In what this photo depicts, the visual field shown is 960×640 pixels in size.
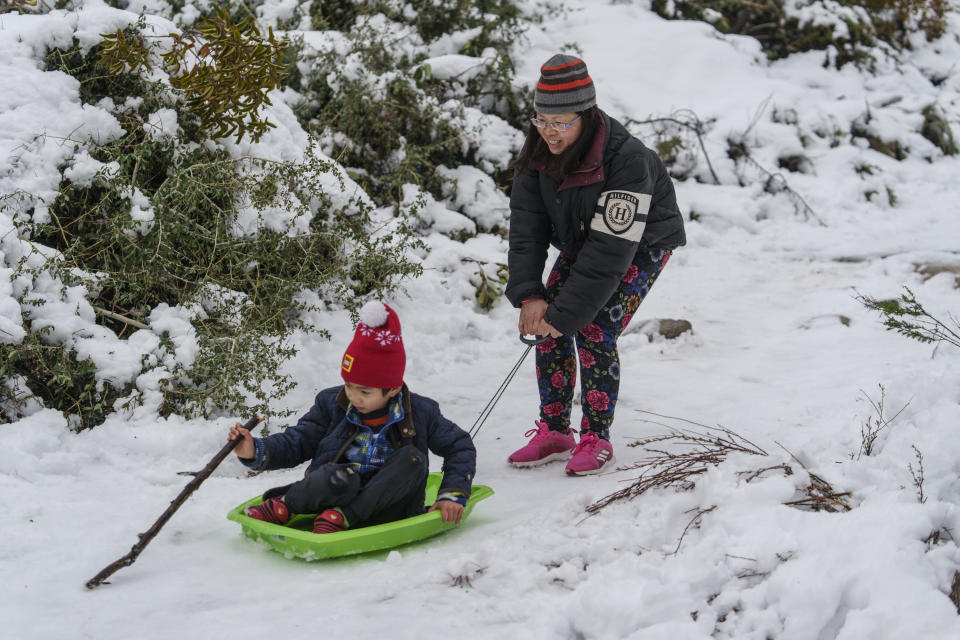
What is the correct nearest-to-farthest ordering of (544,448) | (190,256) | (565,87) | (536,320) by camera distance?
(565,87) < (536,320) < (544,448) < (190,256)

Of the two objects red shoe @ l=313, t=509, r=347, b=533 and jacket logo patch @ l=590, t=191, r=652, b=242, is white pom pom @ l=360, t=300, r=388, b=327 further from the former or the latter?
jacket logo patch @ l=590, t=191, r=652, b=242

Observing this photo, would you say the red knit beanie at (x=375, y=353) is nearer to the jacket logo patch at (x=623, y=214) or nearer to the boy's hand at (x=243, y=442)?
the boy's hand at (x=243, y=442)

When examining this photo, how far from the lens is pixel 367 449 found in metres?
2.98

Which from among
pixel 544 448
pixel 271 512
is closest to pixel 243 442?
pixel 271 512

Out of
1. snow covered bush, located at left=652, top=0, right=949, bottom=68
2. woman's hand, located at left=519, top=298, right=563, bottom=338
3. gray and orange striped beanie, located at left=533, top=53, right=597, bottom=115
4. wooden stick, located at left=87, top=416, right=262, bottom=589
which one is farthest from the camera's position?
snow covered bush, located at left=652, top=0, right=949, bottom=68

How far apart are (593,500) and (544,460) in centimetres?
74

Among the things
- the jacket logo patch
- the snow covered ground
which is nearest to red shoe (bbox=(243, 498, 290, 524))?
the snow covered ground

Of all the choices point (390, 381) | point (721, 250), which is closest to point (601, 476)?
point (390, 381)

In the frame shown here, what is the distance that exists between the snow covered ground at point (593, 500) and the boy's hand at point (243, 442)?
326mm

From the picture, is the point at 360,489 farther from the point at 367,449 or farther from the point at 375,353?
the point at 375,353

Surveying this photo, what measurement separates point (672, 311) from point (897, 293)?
4.92ft

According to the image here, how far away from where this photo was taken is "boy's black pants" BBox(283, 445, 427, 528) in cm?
280

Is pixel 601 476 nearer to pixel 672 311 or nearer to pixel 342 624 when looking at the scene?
pixel 342 624

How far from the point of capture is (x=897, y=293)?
5.49 meters
